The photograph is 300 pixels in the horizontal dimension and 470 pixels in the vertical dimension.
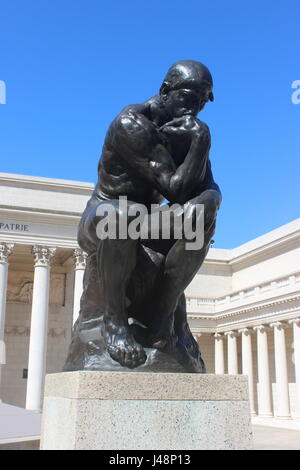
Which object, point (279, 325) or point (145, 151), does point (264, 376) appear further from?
point (145, 151)

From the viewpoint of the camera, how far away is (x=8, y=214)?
3956 centimetres

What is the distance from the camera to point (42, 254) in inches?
1555

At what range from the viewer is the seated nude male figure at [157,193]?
14.8 feet

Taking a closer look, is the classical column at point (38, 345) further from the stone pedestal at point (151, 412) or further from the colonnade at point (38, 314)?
the stone pedestal at point (151, 412)

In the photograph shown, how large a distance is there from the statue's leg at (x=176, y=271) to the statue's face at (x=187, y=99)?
2.68ft

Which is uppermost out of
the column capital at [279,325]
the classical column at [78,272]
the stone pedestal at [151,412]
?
the classical column at [78,272]

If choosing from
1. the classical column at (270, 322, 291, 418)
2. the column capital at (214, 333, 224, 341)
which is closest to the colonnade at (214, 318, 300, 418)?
the classical column at (270, 322, 291, 418)

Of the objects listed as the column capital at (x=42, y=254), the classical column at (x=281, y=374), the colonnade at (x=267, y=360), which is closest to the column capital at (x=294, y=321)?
the colonnade at (x=267, y=360)

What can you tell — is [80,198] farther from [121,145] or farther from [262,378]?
[121,145]

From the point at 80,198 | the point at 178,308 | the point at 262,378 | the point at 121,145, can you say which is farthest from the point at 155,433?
the point at 80,198

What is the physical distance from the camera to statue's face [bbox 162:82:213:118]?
15.9 feet

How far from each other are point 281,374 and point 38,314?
55.2 feet

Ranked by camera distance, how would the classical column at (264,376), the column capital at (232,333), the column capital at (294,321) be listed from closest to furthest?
the column capital at (294,321), the classical column at (264,376), the column capital at (232,333)

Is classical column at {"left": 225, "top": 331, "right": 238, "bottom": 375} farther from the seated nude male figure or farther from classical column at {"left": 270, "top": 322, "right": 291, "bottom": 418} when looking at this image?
the seated nude male figure
